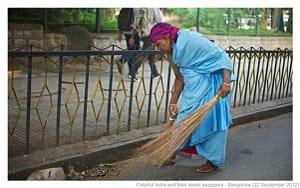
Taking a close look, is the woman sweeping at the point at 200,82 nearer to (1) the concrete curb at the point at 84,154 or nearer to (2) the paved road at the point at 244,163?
(2) the paved road at the point at 244,163

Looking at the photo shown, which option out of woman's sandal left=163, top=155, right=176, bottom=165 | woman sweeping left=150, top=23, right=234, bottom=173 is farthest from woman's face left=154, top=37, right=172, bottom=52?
woman's sandal left=163, top=155, right=176, bottom=165

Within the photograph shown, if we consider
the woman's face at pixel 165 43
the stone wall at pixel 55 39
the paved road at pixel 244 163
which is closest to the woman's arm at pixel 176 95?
the woman's face at pixel 165 43

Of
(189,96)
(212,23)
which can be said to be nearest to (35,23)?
(212,23)

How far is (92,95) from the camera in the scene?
16.0 feet

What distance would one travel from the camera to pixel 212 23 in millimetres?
8172

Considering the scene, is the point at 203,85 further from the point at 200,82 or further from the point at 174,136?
the point at 174,136

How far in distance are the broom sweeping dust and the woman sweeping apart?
6cm

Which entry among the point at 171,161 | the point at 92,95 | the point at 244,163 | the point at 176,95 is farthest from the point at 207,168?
the point at 92,95

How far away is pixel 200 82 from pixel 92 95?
2.08 m

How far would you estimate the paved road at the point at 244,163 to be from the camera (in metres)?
3.11

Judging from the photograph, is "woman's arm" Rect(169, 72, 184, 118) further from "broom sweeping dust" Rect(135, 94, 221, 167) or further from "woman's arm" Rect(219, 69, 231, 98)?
"woman's arm" Rect(219, 69, 231, 98)

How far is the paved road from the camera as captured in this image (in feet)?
10.2

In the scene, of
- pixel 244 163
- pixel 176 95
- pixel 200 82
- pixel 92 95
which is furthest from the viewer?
pixel 92 95

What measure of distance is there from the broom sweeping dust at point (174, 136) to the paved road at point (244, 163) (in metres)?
0.13
